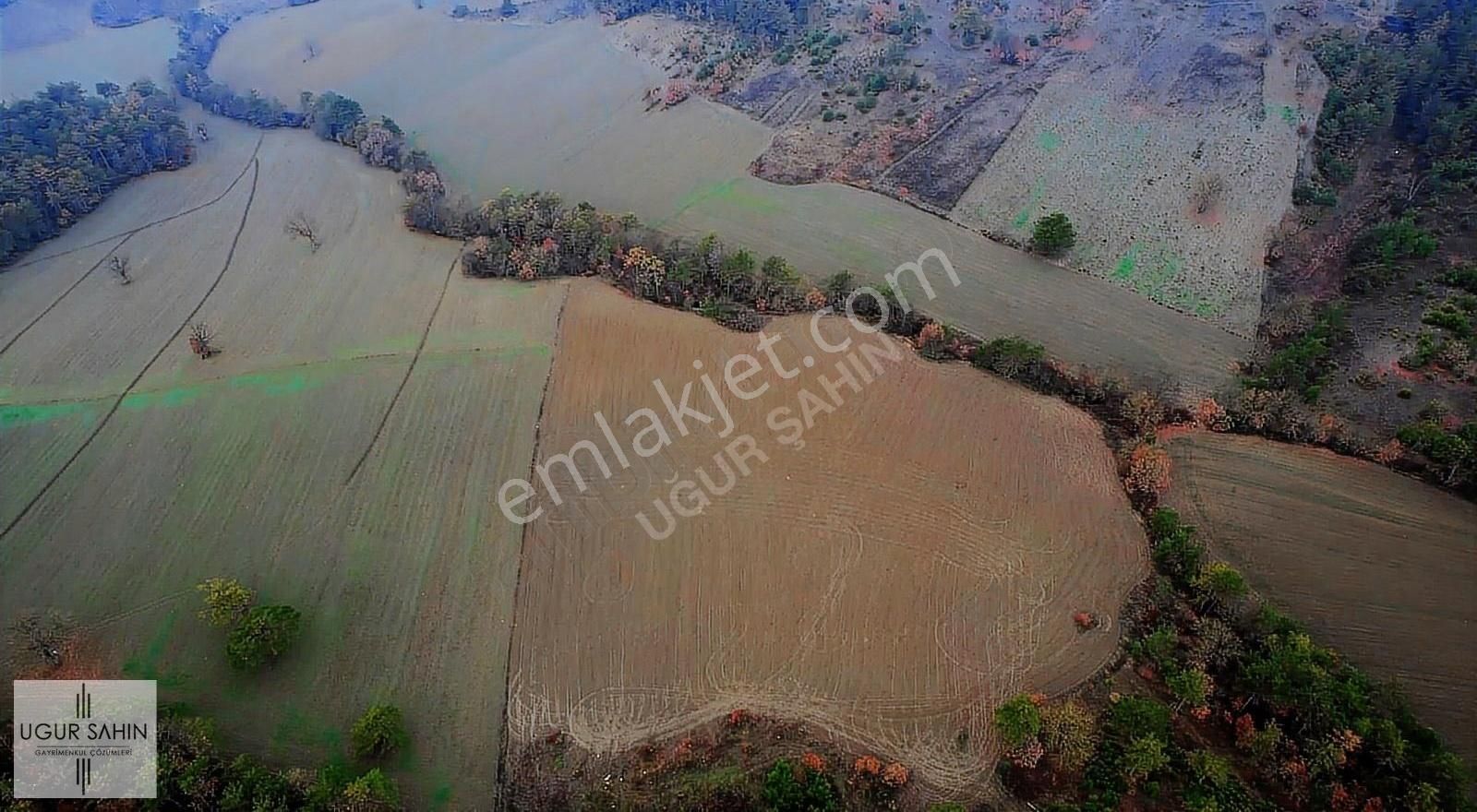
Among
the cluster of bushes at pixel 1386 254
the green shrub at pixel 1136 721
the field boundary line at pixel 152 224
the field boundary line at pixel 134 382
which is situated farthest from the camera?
the field boundary line at pixel 152 224

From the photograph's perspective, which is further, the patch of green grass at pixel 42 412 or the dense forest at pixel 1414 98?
the dense forest at pixel 1414 98

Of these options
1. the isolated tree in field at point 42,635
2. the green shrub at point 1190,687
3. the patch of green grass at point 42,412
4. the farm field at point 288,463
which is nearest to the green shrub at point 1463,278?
the green shrub at point 1190,687

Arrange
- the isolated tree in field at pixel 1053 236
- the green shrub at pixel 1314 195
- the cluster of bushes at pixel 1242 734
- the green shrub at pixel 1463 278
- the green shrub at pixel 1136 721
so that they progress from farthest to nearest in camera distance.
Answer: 1. the green shrub at pixel 1314 195
2. the isolated tree in field at pixel 1053 236
3. the green shrub at pixel 1463 278
4. the green shrub at pixel 1136 721
5. the cluster of bushes at pixel 1242 734

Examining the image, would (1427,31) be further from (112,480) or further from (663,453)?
(112,480)

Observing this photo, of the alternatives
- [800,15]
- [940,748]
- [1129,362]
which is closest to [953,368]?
[1129,362]

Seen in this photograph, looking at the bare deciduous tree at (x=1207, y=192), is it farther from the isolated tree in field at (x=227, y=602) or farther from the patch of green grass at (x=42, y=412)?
the patch of green grass at (x=42, y=412)

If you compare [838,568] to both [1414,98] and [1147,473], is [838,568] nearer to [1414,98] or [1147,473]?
[1147,473]
